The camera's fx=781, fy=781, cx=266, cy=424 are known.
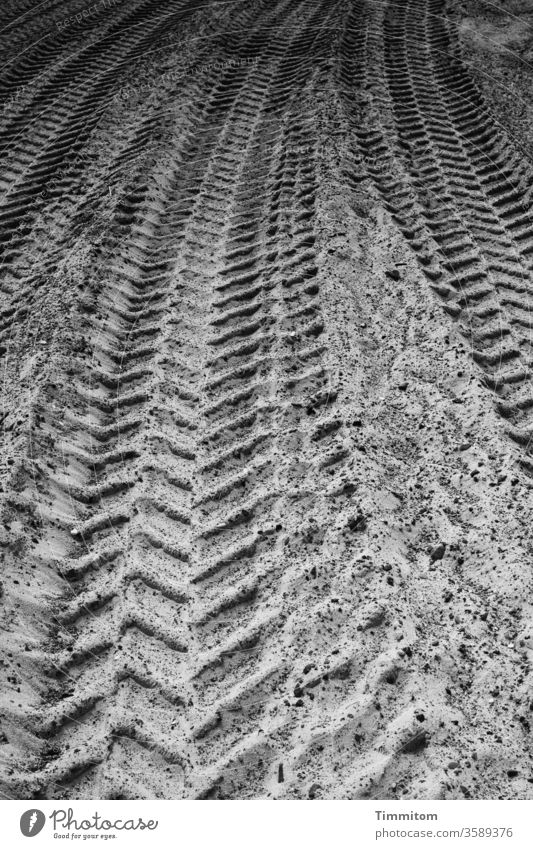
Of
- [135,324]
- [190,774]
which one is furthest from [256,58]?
[190,774]

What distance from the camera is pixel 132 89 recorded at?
217 inches

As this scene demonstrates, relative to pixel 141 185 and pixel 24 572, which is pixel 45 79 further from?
pixel 24 572
